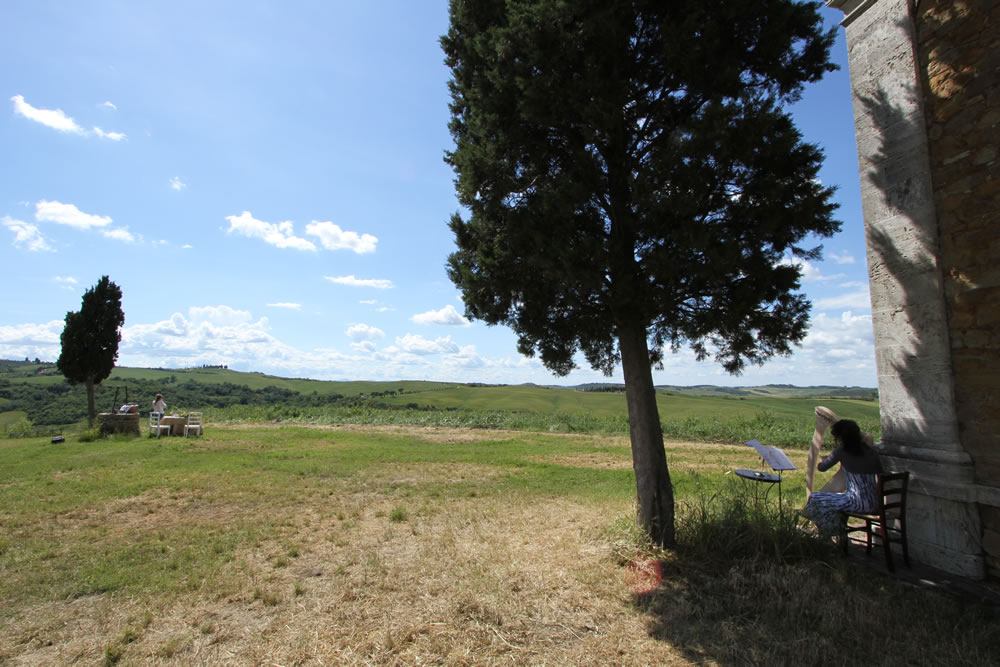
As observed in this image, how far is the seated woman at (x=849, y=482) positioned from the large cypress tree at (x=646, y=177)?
3.79ft

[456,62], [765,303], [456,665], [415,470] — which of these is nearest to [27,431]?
[415,470]

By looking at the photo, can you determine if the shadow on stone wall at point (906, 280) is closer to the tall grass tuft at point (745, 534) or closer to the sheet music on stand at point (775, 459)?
the sheet music on stand at point (775, 459)

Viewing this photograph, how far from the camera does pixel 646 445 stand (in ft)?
17.6

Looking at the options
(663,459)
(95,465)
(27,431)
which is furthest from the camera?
Answer: (27,431)

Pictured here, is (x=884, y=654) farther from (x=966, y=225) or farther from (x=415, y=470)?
(x=415, y=470)

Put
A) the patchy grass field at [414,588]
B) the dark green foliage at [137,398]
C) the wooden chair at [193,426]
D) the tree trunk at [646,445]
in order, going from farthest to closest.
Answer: the dark green foliage at [137,398] < the wooden chair at [193,426] < the tree trunk at [646,445] < the patchy grass field at [414,588]

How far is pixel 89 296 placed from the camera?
827 inches

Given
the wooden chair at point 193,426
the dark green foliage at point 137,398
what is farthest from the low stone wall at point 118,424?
the dark green foliage at point 137,398

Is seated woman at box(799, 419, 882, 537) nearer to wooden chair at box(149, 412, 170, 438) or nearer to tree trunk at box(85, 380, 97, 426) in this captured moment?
wooden chair at box(149, 412, 170, 438)

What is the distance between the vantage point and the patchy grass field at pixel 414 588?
338 centimetres

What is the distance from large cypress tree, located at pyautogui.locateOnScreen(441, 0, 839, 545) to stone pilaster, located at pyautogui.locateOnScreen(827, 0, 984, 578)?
2.24 feet

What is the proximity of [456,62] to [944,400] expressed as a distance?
21.9 feet

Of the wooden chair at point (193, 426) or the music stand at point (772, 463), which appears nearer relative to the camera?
the music stand at point (772, 463)

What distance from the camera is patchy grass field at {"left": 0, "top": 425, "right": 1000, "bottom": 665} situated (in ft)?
11.1
